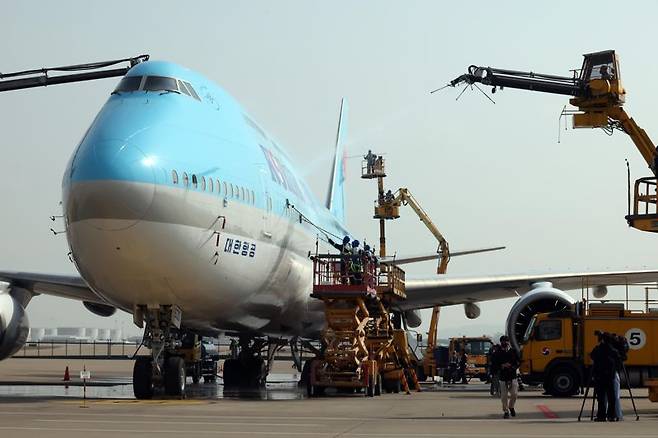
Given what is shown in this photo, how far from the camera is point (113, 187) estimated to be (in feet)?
48.8

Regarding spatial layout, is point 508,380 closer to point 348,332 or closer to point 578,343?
point 348,332

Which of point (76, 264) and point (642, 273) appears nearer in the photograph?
point (76, 264)

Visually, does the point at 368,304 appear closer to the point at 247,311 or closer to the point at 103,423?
the point at 247,311

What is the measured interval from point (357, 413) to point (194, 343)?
11685 mm

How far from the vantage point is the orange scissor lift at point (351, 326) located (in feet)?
67.1

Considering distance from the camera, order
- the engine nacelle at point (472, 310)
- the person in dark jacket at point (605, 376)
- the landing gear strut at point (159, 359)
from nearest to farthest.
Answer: the person in dark jacket at point (605, 376) → the landing gear strut at point (159, 359) → the engine nacelle at point (472, 310)

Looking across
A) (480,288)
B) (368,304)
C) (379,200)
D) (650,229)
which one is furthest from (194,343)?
(379,200)

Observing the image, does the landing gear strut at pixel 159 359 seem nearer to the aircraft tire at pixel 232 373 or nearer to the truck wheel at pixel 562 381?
the truck wheel at pixel 562 381

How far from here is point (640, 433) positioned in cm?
1155

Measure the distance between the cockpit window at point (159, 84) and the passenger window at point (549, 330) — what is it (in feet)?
31.9

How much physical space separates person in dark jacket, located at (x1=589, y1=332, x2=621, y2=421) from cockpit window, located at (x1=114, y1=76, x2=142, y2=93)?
8733 millimetres

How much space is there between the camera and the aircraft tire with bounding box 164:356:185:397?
1706 centimetres

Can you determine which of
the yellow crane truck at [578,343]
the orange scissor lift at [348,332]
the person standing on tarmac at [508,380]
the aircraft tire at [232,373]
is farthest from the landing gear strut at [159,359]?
the aircraft tire at [232,373]

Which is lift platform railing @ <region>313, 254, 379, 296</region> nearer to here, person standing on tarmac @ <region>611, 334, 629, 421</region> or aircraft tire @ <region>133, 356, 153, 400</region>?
aircraft tire @ <region>133, 356, 153, 400</region>
